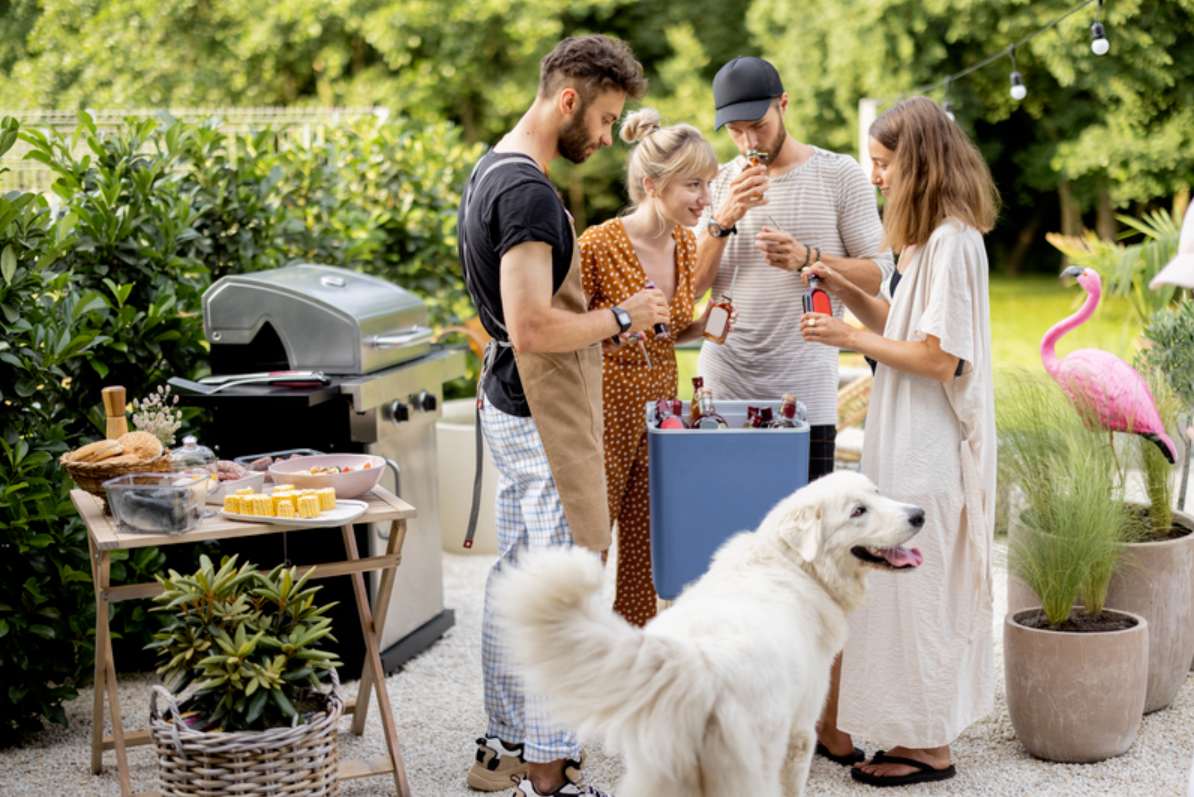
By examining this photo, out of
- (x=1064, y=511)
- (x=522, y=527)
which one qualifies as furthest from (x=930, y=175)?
(x=522, y=527)

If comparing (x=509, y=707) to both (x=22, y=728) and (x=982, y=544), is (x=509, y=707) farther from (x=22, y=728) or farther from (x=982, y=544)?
(x=22, y=728)

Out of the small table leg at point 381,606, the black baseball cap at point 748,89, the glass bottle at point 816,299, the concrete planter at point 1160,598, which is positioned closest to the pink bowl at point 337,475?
the small table leg at point 381,606

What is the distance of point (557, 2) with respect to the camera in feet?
55.3

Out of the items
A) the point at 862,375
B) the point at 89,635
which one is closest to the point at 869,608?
the point at 89,635

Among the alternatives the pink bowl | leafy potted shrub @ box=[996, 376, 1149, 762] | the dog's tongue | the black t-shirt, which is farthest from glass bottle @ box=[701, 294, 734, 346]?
leafy potted shrub @ box=[996, 376, 1149, 762]

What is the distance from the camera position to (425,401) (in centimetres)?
426

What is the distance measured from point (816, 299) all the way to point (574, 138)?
0.98 meters

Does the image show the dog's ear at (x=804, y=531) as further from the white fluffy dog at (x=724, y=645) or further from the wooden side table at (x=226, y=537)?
the wooden side table at (x=226, y=537)

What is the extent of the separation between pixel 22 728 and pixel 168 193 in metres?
2.15

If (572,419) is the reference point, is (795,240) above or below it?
above

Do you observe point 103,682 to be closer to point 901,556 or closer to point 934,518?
point 901,556

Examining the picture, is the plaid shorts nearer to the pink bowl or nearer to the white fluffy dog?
the pink bowl

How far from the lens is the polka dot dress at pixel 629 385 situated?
3.29 meters

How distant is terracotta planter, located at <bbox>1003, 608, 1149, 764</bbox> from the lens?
3268 mm
